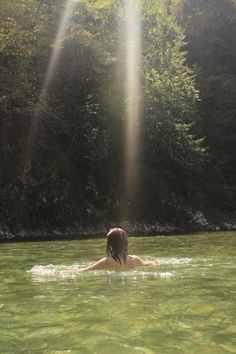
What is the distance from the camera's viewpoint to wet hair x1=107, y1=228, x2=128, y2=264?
9.66 metres

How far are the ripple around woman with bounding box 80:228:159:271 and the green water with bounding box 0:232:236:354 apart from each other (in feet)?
0.78

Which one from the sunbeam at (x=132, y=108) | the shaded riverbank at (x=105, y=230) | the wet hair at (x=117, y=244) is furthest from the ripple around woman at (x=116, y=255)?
the sunbeam at (x=132, y=108)

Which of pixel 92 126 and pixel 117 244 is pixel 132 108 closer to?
pixel 92 126

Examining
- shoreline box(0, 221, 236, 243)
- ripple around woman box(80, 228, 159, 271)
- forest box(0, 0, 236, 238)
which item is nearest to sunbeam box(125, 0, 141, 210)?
forest box(0, 0, 236, 238)

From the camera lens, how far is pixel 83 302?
22.8 ft

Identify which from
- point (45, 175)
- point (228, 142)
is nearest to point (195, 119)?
point (228, 142)

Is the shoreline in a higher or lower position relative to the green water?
higher

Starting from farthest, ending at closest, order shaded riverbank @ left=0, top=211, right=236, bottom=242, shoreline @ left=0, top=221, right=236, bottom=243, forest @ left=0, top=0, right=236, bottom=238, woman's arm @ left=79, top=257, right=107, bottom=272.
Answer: forest @ left=0, top=0, right=236, bottom=238 → shaded riverbank @ left=0, top=211, right=236, bottom=242 → shoreline @ left=0, top=221, right=236, bottom=243 → woman's arm @ left=79, top=257, right=107, bottom=272

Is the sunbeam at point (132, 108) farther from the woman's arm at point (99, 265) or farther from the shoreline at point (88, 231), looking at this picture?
the woman's arm at point (99, 265)

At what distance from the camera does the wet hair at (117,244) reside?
9.66 m

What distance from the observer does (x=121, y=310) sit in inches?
248

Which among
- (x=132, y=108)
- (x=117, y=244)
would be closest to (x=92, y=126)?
(x=132, y=108)

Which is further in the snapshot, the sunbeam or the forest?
the sunbeam

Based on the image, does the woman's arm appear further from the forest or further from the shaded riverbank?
the forest
